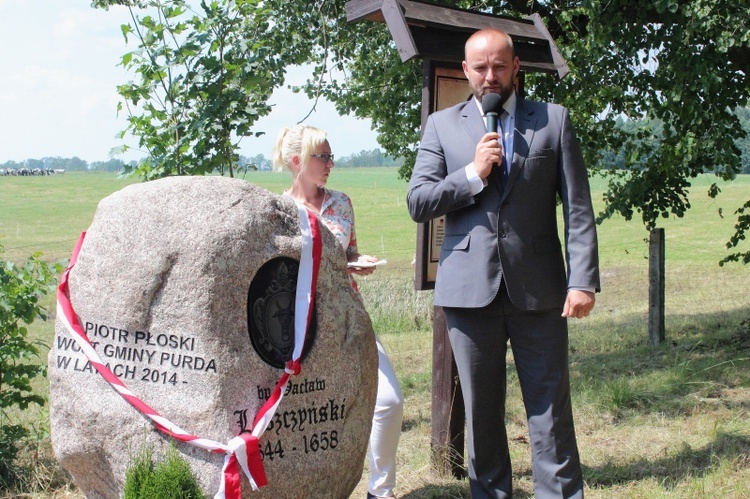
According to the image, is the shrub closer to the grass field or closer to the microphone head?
the grass field

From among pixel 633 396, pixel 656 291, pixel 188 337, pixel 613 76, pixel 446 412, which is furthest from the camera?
pixel 656 291

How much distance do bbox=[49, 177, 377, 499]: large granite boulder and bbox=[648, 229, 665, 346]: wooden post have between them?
598 cm

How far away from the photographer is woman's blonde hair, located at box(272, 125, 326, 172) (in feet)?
13.6

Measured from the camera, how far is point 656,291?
28.6 feet

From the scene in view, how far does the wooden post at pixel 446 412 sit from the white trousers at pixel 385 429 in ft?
2.00

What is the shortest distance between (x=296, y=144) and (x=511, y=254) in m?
1.30

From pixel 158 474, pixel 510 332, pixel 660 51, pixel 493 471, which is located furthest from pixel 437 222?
pixel 660 51

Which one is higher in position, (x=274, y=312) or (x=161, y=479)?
(x=274, y=312)

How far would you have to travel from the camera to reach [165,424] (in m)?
3.33

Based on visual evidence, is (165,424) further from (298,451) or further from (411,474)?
(411,474)

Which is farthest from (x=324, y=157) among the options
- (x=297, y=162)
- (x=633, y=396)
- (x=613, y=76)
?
(x=613, y=76)

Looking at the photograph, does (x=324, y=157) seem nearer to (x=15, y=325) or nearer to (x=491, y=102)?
(x=491, y=102)

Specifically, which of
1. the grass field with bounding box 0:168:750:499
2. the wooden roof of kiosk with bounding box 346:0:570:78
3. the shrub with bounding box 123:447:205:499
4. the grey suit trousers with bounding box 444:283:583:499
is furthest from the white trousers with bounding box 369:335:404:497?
the wooden roof of kiosk with bounding box 346:0:570:78

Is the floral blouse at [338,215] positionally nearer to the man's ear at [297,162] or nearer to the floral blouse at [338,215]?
the floral blouse at [338,215]
